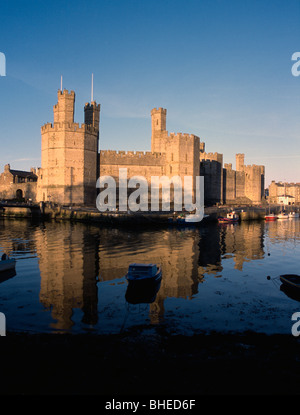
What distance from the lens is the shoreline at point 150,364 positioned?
5.44 m

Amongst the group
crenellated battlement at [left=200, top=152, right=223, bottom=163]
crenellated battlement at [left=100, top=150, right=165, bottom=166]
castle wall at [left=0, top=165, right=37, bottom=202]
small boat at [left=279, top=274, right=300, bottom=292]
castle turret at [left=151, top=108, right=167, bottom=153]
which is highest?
castle turret at [left=151, top=108, right=167, bottom=153]

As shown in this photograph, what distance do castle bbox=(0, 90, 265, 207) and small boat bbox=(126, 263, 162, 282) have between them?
32.0m

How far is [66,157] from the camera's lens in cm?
4188

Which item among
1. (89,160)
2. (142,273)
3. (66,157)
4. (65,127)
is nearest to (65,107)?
(65,127)

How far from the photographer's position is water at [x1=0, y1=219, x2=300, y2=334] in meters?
8.60

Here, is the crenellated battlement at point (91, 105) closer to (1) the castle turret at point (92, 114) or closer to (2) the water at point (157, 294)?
(1) the castle turret at point (92, 114)

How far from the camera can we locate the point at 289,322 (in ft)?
28.9

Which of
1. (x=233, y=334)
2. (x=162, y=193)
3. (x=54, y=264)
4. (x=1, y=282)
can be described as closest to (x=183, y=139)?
(x=162, y=193)

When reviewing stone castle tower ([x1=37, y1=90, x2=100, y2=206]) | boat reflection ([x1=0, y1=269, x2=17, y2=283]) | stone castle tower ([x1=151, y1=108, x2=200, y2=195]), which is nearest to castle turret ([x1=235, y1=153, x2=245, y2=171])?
stone castle tower ([x1=151, y1=108, x2=200, y2=195])

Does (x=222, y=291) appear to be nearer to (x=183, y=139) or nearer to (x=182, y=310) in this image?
(x=182, y=310)

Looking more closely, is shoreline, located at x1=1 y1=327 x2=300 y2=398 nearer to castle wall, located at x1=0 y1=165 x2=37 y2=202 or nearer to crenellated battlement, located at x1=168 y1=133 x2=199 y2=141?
crenellated battlement, located at x1=168 y1=133 x2=199 y2=141

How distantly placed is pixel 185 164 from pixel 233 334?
40.7 metres

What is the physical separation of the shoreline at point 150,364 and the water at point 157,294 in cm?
64

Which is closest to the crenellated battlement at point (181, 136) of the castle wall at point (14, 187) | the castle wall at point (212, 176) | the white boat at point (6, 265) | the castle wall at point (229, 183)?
the castle wall at point (212, 176)
